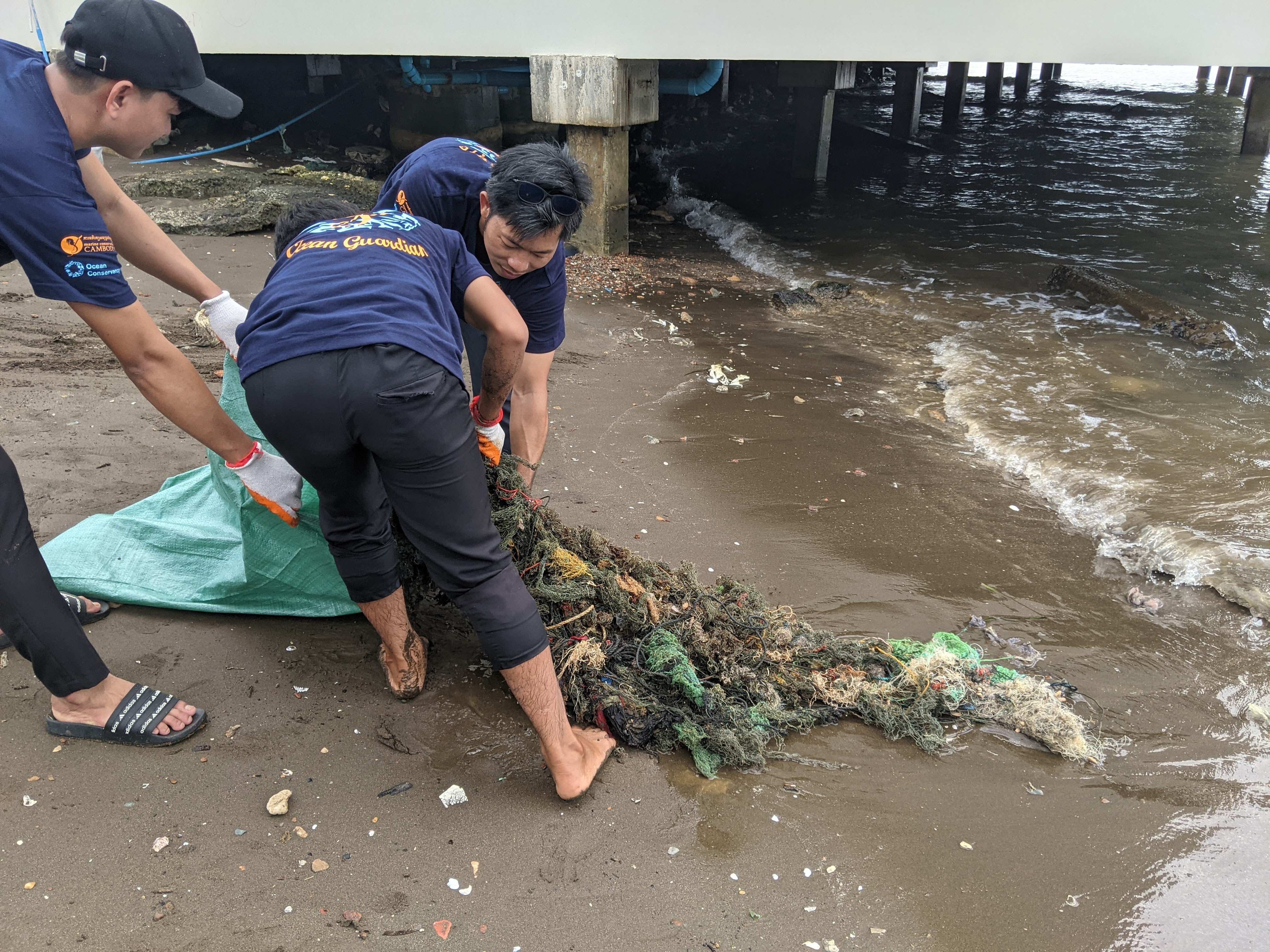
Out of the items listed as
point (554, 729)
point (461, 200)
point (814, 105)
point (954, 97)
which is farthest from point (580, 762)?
point (954, 97)

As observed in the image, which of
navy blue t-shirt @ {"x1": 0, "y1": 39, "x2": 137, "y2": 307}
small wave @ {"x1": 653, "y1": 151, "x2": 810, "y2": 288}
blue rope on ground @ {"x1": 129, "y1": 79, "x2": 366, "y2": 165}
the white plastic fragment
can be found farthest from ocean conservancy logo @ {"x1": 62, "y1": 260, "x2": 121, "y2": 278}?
blue rope on ground @ {"x1": 129, "y1": 79, "x2": 366, "y2": 165}

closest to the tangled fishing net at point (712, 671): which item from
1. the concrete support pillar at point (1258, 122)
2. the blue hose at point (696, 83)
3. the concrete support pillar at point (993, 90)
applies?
the blue hose at point (696, 83)

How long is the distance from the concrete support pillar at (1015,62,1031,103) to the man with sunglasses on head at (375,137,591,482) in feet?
76.8

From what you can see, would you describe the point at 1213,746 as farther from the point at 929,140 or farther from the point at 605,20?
the point at 929,140

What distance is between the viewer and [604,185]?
785 cm

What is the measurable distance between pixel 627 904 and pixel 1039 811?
119cm

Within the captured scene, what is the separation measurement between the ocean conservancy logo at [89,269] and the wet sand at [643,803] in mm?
1217

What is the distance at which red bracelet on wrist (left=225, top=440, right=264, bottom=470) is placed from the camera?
2245 mm

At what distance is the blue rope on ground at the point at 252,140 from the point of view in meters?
9.15

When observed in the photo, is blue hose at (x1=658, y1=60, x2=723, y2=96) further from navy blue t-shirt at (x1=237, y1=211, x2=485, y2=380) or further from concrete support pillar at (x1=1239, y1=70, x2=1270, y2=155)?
navy blue t-shirt at (x1=237, y1=211, x2=485, y2=380)

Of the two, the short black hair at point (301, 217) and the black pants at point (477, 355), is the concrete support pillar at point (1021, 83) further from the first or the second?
the short black hair at point (301, 217)

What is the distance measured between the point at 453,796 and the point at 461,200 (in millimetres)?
1808

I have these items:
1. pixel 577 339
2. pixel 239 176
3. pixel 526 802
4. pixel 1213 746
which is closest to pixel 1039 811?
pixel 1213 746

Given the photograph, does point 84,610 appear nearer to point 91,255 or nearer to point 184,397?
point 184,397
